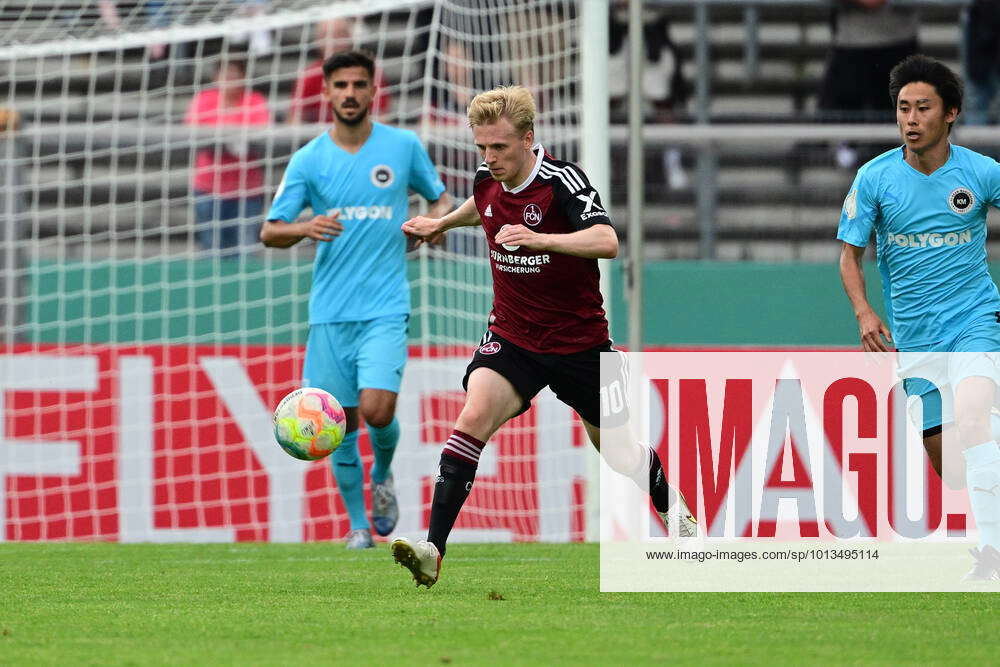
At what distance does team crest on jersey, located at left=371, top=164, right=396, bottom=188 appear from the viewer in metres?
8.88

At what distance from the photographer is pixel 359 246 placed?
29.1 feet

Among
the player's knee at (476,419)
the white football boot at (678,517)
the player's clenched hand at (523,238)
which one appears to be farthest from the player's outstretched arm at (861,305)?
the player's knee at (476,419)

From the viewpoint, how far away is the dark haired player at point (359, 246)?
8797 mm

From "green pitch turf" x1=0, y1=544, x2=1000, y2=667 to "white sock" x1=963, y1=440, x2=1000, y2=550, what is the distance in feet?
1.84

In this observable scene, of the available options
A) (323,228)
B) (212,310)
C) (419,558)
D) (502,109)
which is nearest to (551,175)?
(502,109)

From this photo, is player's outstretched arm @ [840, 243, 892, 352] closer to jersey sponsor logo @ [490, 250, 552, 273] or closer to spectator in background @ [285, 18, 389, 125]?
jersey sponsor logo @ [490, 250, 552, 273]

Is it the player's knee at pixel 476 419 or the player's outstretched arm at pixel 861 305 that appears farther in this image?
the player's outstretched arm at pixel 861 305


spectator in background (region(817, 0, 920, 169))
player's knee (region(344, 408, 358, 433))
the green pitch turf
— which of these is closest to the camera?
the green pitch turf

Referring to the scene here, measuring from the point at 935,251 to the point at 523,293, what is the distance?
66.4 inches

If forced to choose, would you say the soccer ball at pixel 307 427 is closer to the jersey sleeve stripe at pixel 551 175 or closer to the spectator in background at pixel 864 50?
the jersey sleeve stripe at pixel 551 175

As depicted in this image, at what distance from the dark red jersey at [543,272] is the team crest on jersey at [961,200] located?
1.45 metres

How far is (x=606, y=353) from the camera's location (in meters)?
6.57

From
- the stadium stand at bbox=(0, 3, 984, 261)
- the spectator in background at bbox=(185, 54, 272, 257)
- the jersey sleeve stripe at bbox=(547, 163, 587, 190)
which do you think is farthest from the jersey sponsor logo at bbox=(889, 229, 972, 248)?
the spectator in background at bbox=(185, 54, 272, 257)

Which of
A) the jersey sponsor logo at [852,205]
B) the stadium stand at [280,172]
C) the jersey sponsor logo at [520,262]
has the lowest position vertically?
the jersey sponsor logo at [520,262]
